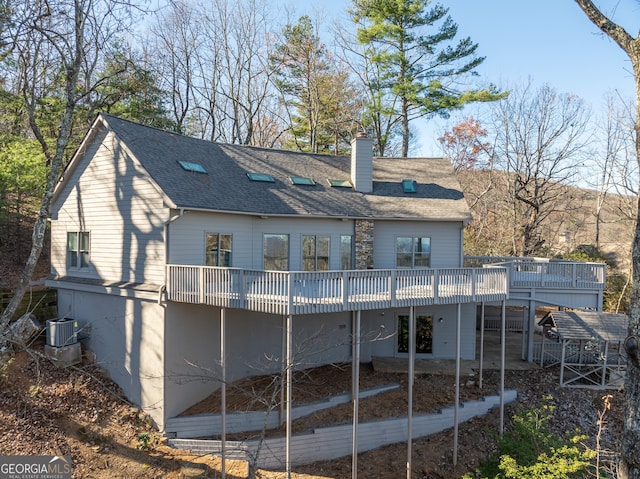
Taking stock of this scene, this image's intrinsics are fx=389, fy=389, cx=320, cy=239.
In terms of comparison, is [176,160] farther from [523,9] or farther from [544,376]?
[544,376]

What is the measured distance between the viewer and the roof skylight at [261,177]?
15.1m

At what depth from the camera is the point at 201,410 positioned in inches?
464

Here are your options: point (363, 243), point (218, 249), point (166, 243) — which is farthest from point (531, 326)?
point (166, 243)

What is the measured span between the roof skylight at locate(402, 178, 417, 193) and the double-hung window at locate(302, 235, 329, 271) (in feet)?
14.7

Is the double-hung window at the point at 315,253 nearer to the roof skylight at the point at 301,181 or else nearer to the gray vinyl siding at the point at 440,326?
the roof skylight at the point at 301,181

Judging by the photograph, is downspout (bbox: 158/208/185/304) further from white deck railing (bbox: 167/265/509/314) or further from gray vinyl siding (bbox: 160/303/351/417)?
gray vinyl siding (bbox: 160/303/351/417)

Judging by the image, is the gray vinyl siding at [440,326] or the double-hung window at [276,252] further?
the gray vinyl siding at [440,326]

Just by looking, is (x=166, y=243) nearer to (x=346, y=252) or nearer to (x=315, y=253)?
(x=315, y=253)

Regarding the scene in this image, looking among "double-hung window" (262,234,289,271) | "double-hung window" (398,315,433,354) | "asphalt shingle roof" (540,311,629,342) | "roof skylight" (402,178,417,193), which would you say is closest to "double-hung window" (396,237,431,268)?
"double-hung window" (398,315,433,354)

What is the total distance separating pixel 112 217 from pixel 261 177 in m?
5.44

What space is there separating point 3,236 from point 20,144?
585 cm

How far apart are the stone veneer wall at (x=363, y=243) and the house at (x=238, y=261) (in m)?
0.04

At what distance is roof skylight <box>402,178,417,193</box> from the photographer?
16.7m

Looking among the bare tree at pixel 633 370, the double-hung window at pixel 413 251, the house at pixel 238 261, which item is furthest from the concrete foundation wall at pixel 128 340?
the bare tree at pixel 633 370
